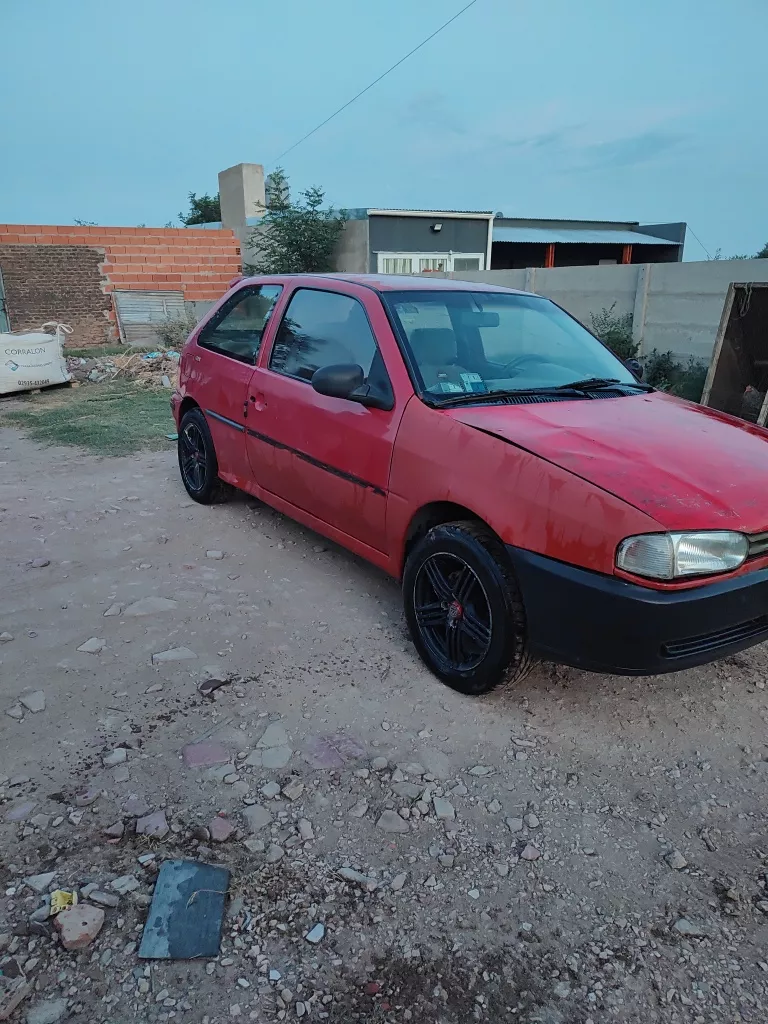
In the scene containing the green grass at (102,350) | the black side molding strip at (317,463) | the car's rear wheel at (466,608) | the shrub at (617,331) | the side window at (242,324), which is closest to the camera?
the car's rear wheel at (466,608)

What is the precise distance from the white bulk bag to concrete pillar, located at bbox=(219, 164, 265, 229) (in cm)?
1129

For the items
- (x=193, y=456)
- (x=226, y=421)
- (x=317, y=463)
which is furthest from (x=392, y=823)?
(x=193, y=456)

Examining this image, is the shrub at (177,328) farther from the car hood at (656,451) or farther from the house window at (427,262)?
the car hood at (656,451)

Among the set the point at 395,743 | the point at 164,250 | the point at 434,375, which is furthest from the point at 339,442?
the point at 164,250

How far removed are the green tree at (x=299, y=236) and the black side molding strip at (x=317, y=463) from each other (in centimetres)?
1459

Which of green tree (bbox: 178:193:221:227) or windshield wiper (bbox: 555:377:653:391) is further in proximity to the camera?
green tree (bbox: 178:193:221:227)

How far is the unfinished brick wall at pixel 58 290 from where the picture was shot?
56.0 ft

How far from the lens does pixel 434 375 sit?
341cm

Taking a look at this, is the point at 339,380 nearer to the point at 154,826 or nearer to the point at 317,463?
the point at 317,463

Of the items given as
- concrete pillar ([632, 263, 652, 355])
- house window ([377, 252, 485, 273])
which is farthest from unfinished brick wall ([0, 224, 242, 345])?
concrete pillar ([632, 263, 652, 355])

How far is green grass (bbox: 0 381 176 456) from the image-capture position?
315 inches

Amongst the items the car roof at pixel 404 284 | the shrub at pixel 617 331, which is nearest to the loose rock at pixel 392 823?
the car roof at pixel 404 284

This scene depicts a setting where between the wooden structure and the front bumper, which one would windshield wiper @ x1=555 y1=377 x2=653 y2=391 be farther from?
the wooden structure

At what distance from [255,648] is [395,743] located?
986 millimetres
